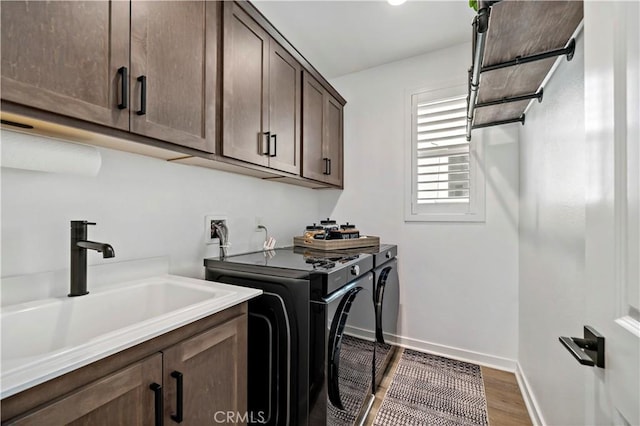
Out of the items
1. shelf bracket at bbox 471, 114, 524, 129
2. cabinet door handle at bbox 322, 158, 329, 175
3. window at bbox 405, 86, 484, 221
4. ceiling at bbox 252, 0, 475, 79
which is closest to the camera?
ceiling at bbox 252, 0, 475, 79

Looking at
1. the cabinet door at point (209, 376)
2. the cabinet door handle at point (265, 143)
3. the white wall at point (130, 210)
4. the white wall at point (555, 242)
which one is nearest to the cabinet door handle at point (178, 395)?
the cabinet door at point (209, 376)

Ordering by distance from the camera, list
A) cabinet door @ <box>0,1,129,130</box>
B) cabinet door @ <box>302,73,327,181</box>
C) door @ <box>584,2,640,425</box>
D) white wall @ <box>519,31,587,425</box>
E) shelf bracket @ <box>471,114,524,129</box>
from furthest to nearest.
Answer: cabinet door @ <box>302,73,327,181</box>, shelf bracket @ <box>471,114,524,129</box>, white wall @ <box>519,31,587,425</box>, cabinet door @ <box>0,1,129,130</box>, door @ <box>584,2,640,425</box>

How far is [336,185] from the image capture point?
2.65 m

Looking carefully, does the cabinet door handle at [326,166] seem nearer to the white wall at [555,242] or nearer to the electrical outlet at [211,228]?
the electrical outlet at [211,228]

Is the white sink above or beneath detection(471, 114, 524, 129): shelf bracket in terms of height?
beneath

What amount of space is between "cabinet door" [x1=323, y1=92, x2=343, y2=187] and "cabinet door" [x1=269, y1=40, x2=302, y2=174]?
1.48ft

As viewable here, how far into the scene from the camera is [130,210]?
4.35 feet

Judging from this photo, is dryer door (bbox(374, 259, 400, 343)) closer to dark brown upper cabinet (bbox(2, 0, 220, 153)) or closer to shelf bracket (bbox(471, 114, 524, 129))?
shelf bracket (bbox(471, 114, 524, 129))

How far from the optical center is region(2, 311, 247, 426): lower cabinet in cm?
62

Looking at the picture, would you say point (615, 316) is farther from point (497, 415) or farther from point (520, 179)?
point (520, 179)

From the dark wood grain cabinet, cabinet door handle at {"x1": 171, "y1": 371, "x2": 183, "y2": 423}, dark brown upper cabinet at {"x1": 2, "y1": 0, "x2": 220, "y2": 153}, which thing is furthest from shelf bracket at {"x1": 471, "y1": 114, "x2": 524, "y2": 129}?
cabinet door handle at {"x1": 171, "y1": 371, "x2": 183, "y2": 423}

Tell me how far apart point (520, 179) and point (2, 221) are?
9.37 ft

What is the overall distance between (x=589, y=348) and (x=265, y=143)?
5.23 ft

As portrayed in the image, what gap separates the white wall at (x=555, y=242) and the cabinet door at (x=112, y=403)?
151 centimetres
